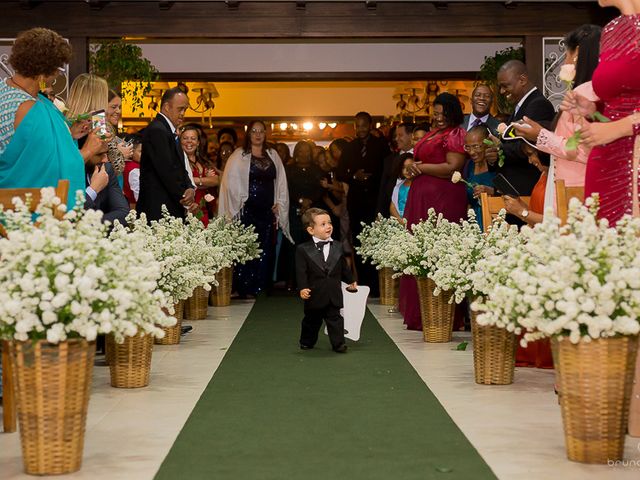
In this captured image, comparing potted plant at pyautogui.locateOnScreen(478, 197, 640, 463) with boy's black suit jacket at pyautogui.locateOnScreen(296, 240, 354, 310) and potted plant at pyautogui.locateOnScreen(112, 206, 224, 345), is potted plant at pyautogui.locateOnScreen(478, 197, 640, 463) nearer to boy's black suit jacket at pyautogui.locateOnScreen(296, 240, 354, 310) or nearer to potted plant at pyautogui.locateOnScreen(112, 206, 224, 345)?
potted plant at pyautogui.locateOnScreen(112, 206, 224, 345)

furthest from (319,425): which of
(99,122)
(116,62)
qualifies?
(116,62)

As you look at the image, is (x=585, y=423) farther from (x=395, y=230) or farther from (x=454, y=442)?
(x=395, y=230)

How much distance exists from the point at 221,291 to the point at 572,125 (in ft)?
18.2

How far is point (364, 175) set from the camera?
37.8 feet

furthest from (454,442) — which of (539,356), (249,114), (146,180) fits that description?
(249,114)

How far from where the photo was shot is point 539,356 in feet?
19.3

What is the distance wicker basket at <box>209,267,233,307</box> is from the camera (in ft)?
32.2

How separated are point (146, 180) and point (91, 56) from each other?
3883 mm

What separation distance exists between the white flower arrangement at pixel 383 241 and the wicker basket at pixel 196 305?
4.60 ft

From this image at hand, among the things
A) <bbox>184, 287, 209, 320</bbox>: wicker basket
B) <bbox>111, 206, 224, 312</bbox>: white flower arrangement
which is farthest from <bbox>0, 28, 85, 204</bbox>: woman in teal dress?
<bbox>184, 287, 209, 320</bbox>: wicker basket

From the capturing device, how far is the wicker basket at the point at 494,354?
5.24 meters

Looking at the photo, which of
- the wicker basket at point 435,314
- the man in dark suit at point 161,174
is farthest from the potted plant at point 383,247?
the man in dark suit at point 161,174

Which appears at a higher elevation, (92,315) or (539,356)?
(92,315)

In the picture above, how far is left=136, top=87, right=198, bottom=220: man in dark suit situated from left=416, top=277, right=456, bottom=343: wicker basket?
67.1 inches
